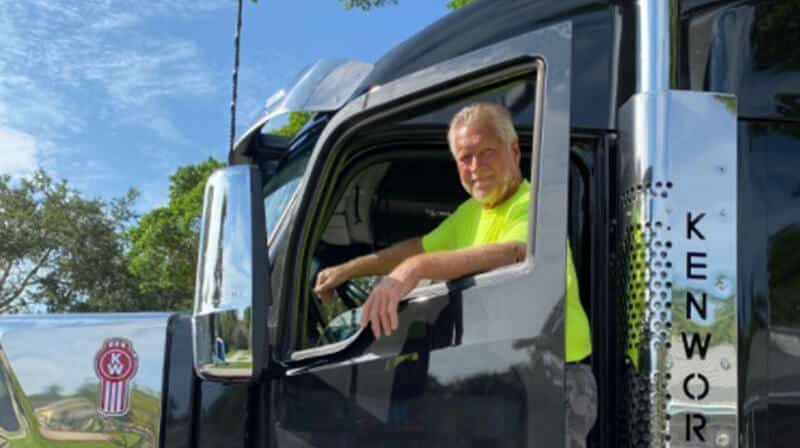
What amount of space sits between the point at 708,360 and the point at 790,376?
1.24ft

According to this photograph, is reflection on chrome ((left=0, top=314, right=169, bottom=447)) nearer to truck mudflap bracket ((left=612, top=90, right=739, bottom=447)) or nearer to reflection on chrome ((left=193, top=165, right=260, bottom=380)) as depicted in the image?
reflection on chrome ((left=193, top=165, right=260, bottom=380))

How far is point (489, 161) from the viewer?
202cm

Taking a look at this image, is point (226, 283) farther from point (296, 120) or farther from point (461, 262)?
point (296, 120)

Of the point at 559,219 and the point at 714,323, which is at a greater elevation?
the point at 559,219

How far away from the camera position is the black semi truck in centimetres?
165

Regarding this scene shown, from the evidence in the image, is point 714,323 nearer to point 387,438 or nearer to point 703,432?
point 703,432

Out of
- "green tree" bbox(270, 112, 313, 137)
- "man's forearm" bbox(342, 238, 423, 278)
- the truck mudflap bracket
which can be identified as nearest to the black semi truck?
the truck mudflap bracket

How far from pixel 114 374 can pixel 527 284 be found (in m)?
1.10

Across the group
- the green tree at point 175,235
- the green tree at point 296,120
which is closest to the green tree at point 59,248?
the green tree at point 175,235

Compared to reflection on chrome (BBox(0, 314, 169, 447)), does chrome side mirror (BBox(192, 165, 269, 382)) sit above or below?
above

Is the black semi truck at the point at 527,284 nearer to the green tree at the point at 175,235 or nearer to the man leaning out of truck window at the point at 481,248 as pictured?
the man leaning out of truck window at the point at 481,248

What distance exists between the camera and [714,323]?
162 centimetres

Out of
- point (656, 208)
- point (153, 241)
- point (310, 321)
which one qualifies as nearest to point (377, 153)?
point (310, 321)

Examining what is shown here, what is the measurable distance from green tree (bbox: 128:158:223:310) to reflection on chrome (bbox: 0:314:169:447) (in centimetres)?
2156
